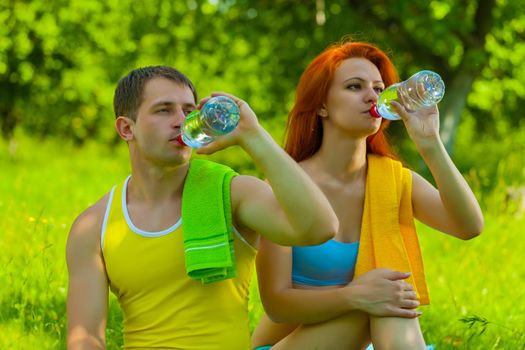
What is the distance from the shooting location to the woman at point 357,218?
3.41m

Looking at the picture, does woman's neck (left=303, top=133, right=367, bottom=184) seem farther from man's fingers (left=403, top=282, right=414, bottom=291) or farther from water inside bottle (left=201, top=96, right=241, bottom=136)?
water inside bottle (left=201, top=96, right=241, bottom=136)

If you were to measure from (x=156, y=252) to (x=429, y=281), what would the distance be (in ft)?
10.1

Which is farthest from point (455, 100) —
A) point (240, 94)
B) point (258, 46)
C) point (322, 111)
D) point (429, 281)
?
point (322, 111)

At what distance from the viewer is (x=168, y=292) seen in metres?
3.15

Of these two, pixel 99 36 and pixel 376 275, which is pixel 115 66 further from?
pixel 376 275

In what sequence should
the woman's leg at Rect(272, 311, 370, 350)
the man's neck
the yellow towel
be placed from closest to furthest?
the man's neck < the woman's leg at Rect(272, 311, 370, 350) < the yellow towel

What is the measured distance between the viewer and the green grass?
430 cm

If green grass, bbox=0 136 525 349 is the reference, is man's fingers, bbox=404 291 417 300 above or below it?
below

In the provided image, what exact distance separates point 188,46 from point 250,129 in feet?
35.0

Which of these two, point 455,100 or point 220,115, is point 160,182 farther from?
point 455,100

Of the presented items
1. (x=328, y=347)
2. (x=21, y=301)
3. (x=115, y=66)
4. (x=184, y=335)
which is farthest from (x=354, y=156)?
(x=115, y=66)

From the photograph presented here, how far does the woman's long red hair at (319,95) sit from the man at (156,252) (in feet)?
2.46

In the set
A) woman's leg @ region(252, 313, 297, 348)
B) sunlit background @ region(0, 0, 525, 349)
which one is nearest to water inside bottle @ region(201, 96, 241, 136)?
woman's leg @ region(252, 313, 297, 348)

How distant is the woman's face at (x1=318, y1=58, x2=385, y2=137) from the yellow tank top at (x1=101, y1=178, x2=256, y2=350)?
2.54 feet
